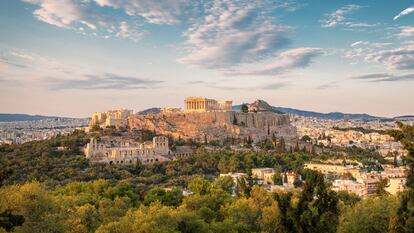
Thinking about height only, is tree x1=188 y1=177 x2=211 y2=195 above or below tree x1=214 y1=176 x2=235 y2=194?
above

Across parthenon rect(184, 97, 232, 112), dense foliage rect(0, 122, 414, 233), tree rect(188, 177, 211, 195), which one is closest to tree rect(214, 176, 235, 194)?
dense foliage rect(0, 122, 414, 233)

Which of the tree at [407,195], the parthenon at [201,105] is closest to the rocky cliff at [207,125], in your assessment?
the parthenon at [201,105]

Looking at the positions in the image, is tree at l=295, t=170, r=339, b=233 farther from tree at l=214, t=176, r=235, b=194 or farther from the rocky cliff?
the rocky cliff

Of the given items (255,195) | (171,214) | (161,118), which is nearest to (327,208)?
(171,214)

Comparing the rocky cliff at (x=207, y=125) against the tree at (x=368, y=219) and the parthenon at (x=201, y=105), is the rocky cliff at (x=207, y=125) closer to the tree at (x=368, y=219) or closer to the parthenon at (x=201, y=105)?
the parthenon at (x=201, y=105)

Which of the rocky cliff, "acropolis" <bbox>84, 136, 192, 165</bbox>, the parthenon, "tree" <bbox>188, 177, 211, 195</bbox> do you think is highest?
the parthenon

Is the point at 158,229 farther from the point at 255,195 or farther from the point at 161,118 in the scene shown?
the point at 161,118

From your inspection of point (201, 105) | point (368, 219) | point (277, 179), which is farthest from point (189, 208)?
point (201, 105)
